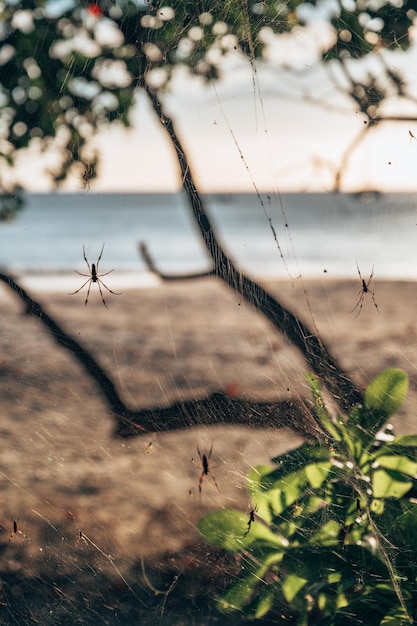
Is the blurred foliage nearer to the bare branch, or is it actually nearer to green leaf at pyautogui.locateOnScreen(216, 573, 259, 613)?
the bare branch

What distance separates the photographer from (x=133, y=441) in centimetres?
125

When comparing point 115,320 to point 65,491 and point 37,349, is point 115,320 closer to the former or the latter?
point 37,349

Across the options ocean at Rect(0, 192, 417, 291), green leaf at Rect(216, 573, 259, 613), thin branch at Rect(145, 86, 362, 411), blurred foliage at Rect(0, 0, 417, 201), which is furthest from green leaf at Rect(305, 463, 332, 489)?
blurred foliage at Rect(0, 0, 417, 201)

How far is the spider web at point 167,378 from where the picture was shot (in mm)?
1114

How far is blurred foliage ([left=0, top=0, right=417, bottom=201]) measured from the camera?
108 centimetres

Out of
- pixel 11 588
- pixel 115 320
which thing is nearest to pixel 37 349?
pixel 115 320

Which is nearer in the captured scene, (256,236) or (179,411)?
(256,236)

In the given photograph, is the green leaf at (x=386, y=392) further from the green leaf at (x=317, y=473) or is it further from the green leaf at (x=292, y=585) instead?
the green leaf at (x=292, y=585)

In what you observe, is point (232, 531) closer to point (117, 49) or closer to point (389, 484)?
point (389, 484)

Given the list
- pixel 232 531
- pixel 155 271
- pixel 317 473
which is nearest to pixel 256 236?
pixel 155 271

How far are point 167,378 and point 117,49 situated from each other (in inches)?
24.2

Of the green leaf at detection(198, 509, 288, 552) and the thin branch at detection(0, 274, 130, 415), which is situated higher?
the thin branch at detection(0, 274, 130, 415)

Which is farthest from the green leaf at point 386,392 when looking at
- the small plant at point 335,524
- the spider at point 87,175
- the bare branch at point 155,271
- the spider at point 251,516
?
the spider at point 87,175

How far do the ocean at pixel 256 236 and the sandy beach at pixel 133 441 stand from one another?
45mm
